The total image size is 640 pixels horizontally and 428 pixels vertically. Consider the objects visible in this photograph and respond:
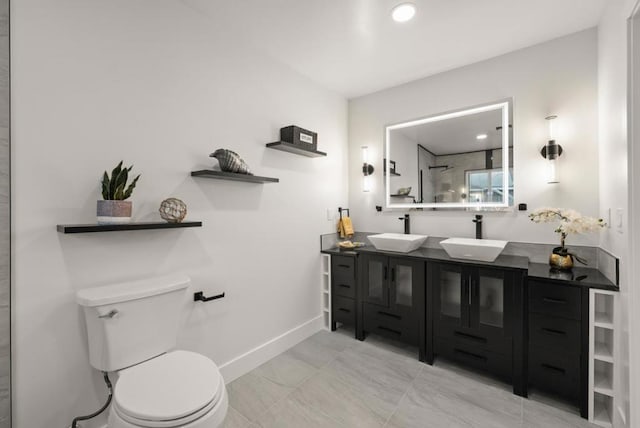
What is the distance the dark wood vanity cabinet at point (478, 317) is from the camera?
197cm

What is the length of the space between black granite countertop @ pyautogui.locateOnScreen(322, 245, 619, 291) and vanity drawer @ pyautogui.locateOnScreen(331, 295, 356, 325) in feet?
1.82

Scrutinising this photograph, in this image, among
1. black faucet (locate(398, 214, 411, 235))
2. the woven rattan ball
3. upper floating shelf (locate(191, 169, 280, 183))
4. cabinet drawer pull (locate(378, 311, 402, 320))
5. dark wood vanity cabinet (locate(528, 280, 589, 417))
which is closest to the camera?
the woven rattan ball

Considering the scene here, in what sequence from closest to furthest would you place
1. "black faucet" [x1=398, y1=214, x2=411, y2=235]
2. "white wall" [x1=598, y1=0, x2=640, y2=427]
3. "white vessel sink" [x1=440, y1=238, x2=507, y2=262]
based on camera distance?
"white wall" [x1=598, y1=0, x2=640, y2=427] < "white vessel sink" [x1=440, y1=238, x2=507, y2=262] < "black faucet" [x1=398, y1=214, x2=411, y2=235]

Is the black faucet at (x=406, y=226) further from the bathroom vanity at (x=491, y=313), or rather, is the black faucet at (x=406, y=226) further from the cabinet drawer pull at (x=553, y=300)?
the cabinet drawer pull at (x=553, y=300)

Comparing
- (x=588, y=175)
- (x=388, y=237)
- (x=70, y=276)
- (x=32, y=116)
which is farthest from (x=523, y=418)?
(x=32, y=116)

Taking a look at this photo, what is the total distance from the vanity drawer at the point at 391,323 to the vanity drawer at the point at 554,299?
2.78 feet

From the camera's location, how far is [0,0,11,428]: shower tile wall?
125 centimetres

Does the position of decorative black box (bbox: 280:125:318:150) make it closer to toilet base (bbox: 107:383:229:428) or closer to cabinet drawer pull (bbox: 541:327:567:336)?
toilet base (bbox: 107:383:229:428)

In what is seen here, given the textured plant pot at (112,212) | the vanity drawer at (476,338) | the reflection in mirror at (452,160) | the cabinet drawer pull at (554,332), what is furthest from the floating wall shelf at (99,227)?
the cabinet drawer pull at (554,332)

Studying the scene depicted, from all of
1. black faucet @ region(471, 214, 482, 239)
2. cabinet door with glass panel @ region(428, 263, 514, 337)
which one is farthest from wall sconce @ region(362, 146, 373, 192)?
cabinet door with glass panel @ region(428, 263, 514, 337)

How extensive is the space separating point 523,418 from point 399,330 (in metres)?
0.95

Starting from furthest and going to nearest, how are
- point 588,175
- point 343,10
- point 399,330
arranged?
point 399,330 < point 588,175 < point 343,10

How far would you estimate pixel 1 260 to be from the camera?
125 centimetres

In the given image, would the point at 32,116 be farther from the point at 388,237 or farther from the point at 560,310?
the point at 560,310
